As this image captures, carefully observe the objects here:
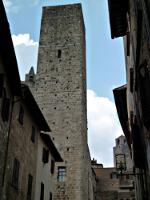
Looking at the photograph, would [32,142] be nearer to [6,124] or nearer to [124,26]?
[6,124]

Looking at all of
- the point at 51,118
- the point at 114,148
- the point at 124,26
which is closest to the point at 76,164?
the point at 51,118

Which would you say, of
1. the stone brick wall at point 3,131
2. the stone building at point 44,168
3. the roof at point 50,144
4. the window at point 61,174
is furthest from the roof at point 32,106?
the window at point 61,174

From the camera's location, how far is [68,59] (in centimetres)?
3238

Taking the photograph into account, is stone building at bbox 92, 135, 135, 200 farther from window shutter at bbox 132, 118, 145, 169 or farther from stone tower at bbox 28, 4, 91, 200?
window shutter at bbox 132, 118, 145, 169

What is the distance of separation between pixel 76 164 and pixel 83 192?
2.47 meters

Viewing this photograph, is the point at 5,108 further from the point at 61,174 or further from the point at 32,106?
the point at 61,174

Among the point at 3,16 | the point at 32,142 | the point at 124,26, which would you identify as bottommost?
the point at 32,142

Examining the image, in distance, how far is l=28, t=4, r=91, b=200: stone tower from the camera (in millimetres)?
27230

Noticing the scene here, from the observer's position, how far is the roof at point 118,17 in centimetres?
955

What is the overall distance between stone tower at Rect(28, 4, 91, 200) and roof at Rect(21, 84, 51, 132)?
1163cm

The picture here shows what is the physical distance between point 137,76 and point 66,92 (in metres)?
23.7

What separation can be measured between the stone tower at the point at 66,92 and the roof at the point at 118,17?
58.6 ft

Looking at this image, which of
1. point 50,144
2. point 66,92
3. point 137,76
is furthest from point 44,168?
point 66,92

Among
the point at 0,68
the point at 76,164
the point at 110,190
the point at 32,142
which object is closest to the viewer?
the point at 0,68
